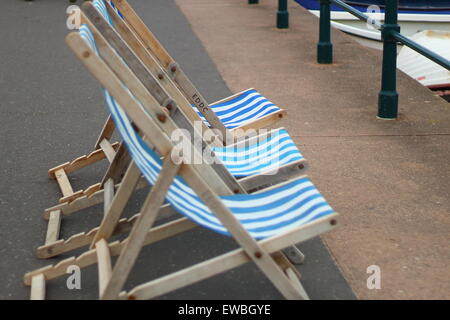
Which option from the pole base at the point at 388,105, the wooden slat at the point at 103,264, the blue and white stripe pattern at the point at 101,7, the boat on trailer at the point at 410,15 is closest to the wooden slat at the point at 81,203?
the wooden slat at the point at 103,264

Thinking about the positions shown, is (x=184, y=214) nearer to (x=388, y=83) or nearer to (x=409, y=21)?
(x=388, y=83)

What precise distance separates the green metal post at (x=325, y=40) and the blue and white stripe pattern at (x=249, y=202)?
4906 millimetres

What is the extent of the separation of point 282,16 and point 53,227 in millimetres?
6812

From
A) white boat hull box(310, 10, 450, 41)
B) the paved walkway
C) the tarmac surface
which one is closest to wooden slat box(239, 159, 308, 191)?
the tarmac surface

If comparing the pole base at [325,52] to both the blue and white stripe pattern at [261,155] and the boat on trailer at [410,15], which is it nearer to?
the blue and white stripe pattern at [261,155]

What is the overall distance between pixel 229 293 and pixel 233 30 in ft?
23.8

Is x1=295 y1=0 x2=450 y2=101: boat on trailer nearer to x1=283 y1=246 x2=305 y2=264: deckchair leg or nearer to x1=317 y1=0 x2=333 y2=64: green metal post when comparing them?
x1=317 y1=0 x2=333 y2=64: green metal post

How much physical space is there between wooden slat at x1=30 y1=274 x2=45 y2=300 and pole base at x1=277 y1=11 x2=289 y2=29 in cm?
739

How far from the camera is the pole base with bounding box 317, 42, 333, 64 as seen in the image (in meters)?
8.41

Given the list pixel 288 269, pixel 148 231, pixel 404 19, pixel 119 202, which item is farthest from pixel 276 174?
pixel 404 19

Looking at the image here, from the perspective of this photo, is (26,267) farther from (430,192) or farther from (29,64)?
(29,64)

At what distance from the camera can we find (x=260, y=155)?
13.9 ft

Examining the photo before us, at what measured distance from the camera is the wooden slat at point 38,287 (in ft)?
11.5
